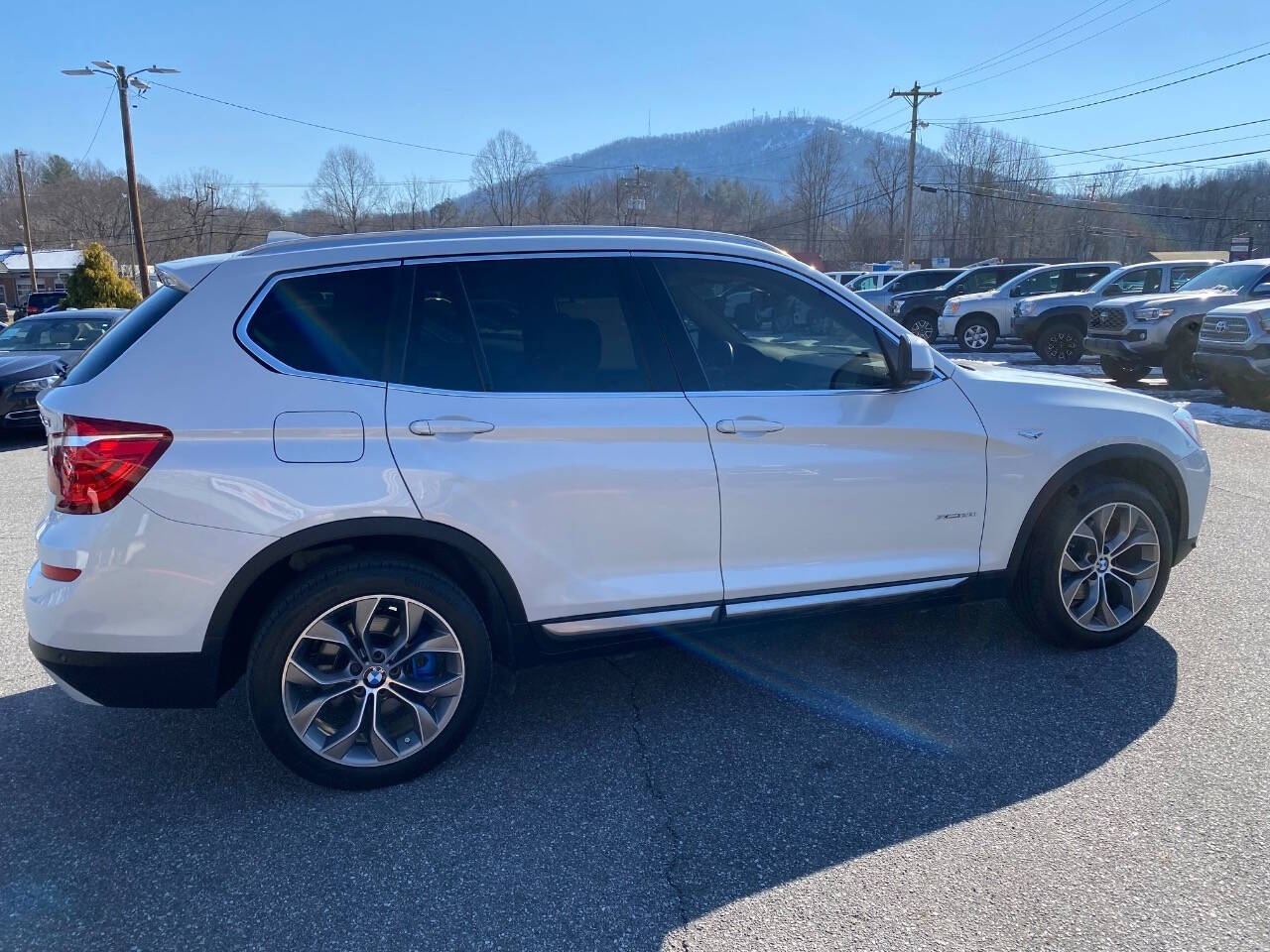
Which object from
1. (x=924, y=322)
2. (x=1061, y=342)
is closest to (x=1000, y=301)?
(x=1061, y=342)

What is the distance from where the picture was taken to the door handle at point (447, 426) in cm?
293

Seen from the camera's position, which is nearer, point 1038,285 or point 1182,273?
point 1182,273

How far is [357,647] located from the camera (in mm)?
3002

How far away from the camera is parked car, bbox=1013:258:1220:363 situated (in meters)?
15.5

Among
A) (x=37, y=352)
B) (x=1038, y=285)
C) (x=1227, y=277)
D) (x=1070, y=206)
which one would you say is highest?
(x=1070, y=206)

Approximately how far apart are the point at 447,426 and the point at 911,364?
185cm

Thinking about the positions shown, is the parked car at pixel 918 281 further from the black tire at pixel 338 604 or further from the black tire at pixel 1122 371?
the black tire at pixel 338 604

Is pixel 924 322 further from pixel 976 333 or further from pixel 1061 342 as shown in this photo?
pixel 1061 342

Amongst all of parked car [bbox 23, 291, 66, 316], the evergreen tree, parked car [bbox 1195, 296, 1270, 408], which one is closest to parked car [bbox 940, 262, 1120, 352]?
parked car [bbox 1195, 296, 1270, 408]

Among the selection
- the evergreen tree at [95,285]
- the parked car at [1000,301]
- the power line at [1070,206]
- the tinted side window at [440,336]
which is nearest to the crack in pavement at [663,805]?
the tinted side window at [440,336]

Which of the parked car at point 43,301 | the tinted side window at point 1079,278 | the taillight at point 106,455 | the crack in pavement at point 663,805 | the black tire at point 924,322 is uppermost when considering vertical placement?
the parked car at point 43,301

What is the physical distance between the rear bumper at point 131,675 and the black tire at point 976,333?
18.6m

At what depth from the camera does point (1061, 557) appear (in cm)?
386

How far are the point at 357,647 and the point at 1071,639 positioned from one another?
10.3ft
